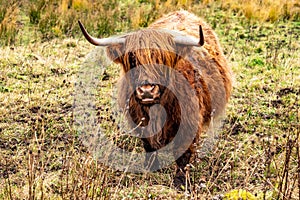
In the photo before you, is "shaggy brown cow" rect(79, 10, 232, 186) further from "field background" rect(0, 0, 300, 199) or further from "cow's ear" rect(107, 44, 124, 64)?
"field background" rect(0, 0, 300, 199)

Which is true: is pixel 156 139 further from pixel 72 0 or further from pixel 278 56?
pixel 72 0

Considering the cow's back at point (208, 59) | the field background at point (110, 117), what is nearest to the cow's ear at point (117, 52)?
the cow's back at point (208, 59)

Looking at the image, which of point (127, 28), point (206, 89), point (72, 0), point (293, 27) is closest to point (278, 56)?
point (293, 27)

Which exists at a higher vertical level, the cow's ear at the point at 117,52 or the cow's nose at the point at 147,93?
the cow's ear at the point at 117,52

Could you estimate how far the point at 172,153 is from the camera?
408cm

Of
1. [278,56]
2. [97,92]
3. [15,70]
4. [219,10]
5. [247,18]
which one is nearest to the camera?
[97,92]

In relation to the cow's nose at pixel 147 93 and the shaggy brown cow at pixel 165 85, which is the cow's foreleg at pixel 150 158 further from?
the cow's nose at pixel 147 93

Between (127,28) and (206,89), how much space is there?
476 centimetres

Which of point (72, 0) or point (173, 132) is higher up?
point (72, 0)

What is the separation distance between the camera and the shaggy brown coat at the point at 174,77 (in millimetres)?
3629

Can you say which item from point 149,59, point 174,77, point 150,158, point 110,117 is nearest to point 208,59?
point 174,77

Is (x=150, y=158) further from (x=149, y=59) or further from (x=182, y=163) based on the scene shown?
(x=149, y=59)

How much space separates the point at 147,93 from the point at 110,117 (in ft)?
4.79

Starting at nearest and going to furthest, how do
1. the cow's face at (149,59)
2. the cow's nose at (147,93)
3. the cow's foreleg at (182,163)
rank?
the cow's nose at (147,93)
the cow's face at (149,59)
the cow's foreleg at (182,163)
